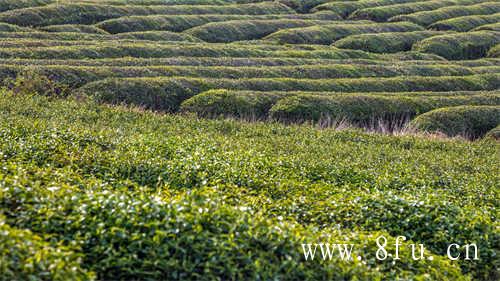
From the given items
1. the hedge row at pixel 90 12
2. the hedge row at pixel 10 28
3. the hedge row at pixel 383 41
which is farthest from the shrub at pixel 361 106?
the hedge row at pixel 90 12

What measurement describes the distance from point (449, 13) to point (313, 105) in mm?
53654

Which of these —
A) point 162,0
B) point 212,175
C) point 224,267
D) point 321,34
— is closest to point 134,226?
point 224,267

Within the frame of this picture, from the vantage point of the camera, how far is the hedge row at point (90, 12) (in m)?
54.0

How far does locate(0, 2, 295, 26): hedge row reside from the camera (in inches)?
2125

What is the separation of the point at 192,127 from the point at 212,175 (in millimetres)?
9185

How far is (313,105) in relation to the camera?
114 ft

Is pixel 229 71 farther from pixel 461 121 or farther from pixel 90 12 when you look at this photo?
pixel 90 12

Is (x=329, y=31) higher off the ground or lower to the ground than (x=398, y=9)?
lower

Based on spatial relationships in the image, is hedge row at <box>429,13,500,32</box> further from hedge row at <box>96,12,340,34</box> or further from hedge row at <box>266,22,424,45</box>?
hedge row at <box>96,12,340,34</box>

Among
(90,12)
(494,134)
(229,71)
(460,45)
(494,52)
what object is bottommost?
(494,52)

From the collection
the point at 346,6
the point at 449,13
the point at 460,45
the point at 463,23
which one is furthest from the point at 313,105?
the point at 449,13

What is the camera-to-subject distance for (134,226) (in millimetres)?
11328

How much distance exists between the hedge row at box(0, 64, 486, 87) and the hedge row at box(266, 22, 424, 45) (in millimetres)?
12926

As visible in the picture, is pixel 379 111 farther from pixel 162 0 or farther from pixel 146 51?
pixel 162 0
